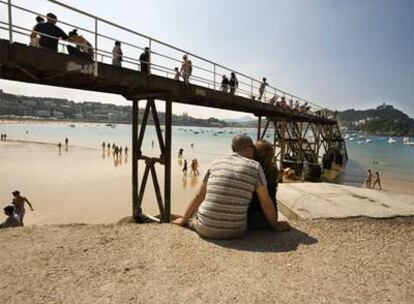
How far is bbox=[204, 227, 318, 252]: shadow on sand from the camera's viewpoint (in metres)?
3.52

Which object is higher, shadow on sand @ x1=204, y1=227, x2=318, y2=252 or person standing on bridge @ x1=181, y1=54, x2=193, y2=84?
person standing on bridge @ x1=181, y1=54, x2=193, y2=84

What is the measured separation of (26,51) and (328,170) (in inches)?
1106

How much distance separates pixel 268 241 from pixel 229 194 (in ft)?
2.80

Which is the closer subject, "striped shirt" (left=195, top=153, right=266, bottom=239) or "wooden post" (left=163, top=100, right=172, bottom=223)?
"striped shirt" (left=195, top=153, right=266, bottom=239)

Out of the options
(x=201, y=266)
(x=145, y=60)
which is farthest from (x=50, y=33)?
(x=201, y=266)

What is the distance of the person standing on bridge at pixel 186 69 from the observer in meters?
9.36

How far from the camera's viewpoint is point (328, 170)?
28688mm

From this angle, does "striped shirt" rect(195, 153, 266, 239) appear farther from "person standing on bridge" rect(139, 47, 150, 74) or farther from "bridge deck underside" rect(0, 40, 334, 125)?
"person standing on bridge" rect(139, 47, 150, 74)

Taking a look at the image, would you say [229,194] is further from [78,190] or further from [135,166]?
[78,190]

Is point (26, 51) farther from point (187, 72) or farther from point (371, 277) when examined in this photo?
point (371, 277)

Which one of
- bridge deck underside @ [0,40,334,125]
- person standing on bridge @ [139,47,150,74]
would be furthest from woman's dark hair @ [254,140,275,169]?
person standing on bridge @ [139,47,150,74]

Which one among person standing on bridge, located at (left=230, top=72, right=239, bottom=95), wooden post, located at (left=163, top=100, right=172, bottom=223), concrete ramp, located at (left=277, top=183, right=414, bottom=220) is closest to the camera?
concrete ramp, located at (left=277, top=183, right=414, bottom=220)

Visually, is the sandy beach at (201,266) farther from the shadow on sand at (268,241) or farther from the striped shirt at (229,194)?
the striped shirt at (229,194)

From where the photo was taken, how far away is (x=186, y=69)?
9453 millimetres
